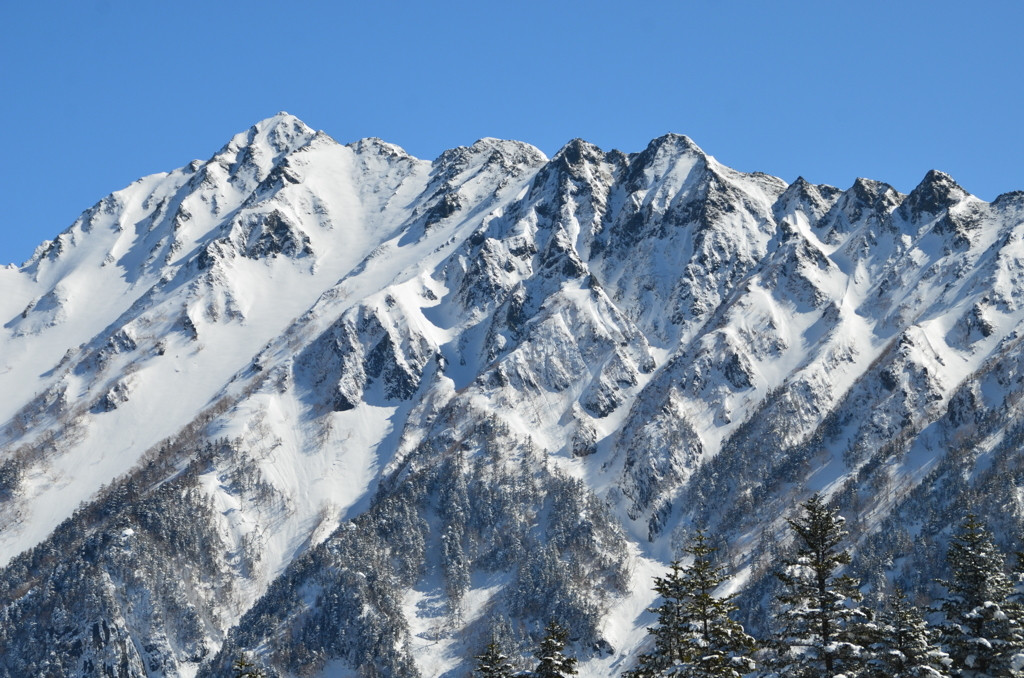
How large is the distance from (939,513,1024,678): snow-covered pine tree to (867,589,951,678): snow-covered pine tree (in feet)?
7.38

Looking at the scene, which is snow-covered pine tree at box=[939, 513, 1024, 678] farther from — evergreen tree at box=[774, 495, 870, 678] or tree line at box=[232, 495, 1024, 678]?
evergreen tree at box=[774, 495, 870, 678]

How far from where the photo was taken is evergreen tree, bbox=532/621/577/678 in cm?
5316

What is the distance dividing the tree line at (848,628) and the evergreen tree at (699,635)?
0.06 meters

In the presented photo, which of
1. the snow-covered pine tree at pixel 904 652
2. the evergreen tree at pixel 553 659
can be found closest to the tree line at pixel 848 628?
the snow-covered pine tree at pixel 904 652

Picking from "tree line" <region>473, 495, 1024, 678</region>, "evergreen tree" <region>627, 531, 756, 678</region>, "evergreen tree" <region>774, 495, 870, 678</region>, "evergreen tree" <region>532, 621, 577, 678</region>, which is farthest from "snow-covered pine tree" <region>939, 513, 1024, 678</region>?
"evergreen tree" <region>532, 621, 577, 678</region>

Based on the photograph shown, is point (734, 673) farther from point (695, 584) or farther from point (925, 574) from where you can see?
point (925, 574)

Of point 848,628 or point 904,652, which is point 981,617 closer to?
point 904,652

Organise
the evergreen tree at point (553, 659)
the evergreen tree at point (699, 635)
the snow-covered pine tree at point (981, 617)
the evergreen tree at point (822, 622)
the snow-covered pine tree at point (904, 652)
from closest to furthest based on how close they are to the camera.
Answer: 1. the evergreen tree at point (822, 622)
2. the snow-covered pine tree at point (904, 652)
3. the snow-covered pine tree at point (981, 617)
4. the evergreen tree at point (699, 635)
5. the evergreen tree at point (553, 659)

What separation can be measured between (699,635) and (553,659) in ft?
26.1

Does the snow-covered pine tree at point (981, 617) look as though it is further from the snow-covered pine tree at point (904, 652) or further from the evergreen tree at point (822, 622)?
the evergreen tree at point (822, 622)

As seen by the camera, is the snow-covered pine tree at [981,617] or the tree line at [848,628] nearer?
the tree line at [848,628]

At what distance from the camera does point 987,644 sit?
46.7 metres

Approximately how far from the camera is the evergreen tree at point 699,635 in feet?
157

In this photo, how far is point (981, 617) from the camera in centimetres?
4747
